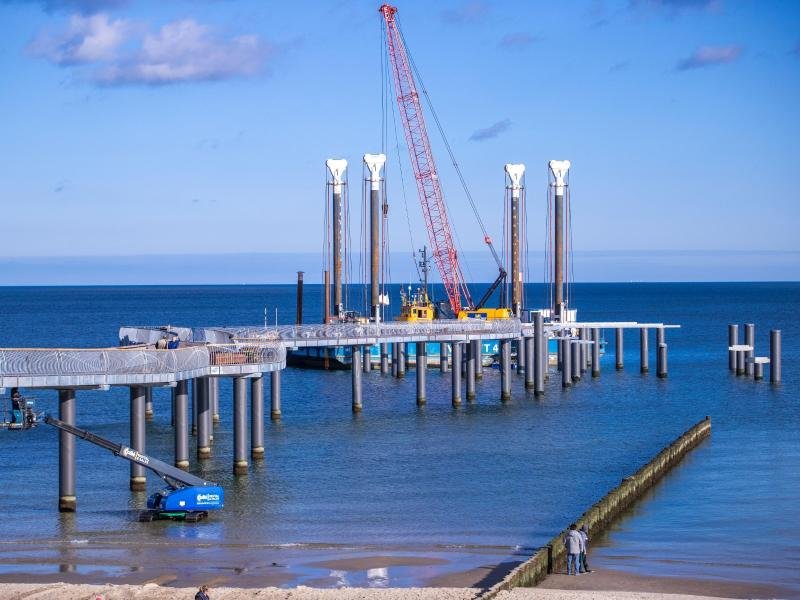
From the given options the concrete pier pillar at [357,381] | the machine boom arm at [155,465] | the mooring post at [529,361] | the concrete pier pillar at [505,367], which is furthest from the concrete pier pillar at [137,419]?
the mooring post at [529,361]

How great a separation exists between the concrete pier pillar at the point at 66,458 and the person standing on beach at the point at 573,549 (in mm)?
15301

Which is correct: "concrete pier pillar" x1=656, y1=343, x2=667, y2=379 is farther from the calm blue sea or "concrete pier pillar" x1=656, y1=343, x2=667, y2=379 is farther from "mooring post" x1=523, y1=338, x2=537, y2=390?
"mooring post" x1=523, y1=338, x2=537, y2=390

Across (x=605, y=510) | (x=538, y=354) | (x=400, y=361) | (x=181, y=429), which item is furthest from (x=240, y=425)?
(x=400, y=361)

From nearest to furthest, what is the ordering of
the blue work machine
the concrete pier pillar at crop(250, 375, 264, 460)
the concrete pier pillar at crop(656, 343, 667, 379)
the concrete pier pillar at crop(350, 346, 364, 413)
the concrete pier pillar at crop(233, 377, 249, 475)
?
1. the blue work machine
2. the concrete pier pillar at crop(233, 377, 249, 475)
3. the concrete pier pillar at crop(250, 375, 264, 460)
4. the concrete pier pillar at crop(350, 346, 364, 413)
5. the concrete pier pillar at crop(656, 343, 667, 379)

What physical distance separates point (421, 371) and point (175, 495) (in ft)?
107

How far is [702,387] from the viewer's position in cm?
8431

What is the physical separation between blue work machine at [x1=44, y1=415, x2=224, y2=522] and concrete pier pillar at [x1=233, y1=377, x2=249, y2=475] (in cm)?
621

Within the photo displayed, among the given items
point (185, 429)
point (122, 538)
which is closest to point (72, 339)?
point (185, 429)

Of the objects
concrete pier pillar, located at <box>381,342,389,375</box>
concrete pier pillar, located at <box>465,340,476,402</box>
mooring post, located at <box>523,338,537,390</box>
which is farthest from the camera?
concrete pier pillar, located at <box>381,342,389,375</box>

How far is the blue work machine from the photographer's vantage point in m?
40.2

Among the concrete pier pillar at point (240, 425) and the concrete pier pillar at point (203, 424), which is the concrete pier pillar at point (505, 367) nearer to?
the concrete pier pillar at point (203, 424)

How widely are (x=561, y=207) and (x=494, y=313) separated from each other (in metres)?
8.47

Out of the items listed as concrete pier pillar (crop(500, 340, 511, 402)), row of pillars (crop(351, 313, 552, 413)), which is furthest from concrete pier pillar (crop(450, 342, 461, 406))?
concrete pier pillar (crop(500, 340, 511, 402))

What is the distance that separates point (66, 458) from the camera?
133 feet
